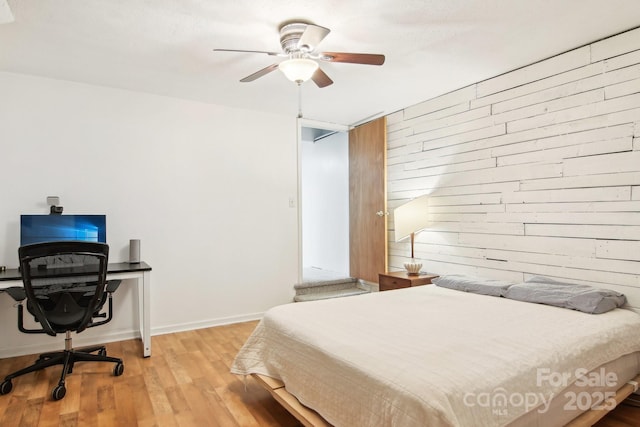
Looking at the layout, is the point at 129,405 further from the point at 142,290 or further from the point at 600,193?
the point at 600,193

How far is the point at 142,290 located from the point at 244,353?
50.8 inches

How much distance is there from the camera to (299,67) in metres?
2.29

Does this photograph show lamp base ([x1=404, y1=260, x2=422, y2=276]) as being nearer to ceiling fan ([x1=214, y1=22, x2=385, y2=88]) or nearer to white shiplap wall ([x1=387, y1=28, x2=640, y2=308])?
white shiplap wall ([x1=387, y1=28, x2=640, y2=308])

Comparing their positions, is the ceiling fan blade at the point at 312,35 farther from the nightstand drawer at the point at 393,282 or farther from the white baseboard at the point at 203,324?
the white baseboard at the point at 203,324

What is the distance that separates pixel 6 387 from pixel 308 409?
2.11m

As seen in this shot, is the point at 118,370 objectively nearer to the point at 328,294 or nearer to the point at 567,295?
the point at 328,294

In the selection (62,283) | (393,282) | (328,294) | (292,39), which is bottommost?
(328,294)

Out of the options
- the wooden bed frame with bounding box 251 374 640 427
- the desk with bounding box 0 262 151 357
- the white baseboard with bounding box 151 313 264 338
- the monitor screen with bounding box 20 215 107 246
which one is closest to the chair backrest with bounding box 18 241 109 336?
the desk with bounding box 0 262 151 357

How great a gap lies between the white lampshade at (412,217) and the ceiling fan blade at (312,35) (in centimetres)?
201

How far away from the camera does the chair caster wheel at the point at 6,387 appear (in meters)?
2.40

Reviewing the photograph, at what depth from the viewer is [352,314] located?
7.61 feet

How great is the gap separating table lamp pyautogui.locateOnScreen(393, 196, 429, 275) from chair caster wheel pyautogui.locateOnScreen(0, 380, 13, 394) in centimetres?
331

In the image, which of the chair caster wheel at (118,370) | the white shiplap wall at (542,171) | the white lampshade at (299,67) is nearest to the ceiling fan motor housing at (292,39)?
the white lampshade at (299,67)

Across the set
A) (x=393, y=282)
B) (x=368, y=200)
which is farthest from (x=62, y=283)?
(x=368, y=200)
